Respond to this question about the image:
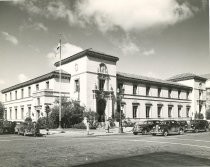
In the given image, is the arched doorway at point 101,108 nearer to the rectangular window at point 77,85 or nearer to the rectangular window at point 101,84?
the rectangular window at point 101,84

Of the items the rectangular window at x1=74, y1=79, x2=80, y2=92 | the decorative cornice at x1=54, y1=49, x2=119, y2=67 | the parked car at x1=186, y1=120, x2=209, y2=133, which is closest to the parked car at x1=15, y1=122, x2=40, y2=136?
the rectangular window at x1=74, y1=79, x2=80, y2=92

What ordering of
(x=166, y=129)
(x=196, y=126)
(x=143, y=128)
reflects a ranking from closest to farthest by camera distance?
1. (x=166, y=129)
2. (x=143, y=128)
3. (x=196, y=126)

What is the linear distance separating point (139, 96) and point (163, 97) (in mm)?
7359

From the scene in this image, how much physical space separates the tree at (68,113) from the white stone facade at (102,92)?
5.01 ft

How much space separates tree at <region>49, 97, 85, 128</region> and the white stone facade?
153cm

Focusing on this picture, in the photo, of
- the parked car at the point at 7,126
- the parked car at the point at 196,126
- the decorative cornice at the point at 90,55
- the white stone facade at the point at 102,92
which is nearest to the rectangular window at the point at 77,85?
the white stone facade at the point at 102,92

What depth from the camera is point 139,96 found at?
46094mm

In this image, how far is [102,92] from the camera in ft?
125

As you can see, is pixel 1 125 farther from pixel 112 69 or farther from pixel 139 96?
pixel 139 96

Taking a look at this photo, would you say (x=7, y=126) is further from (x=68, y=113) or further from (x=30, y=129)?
(x=68, y=113)

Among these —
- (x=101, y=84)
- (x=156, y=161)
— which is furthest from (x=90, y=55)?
(x=156, y=161)

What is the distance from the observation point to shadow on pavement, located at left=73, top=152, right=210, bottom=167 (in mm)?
9570

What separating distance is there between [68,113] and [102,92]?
603 centimetres

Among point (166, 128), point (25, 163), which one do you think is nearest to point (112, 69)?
point (166, 128)
